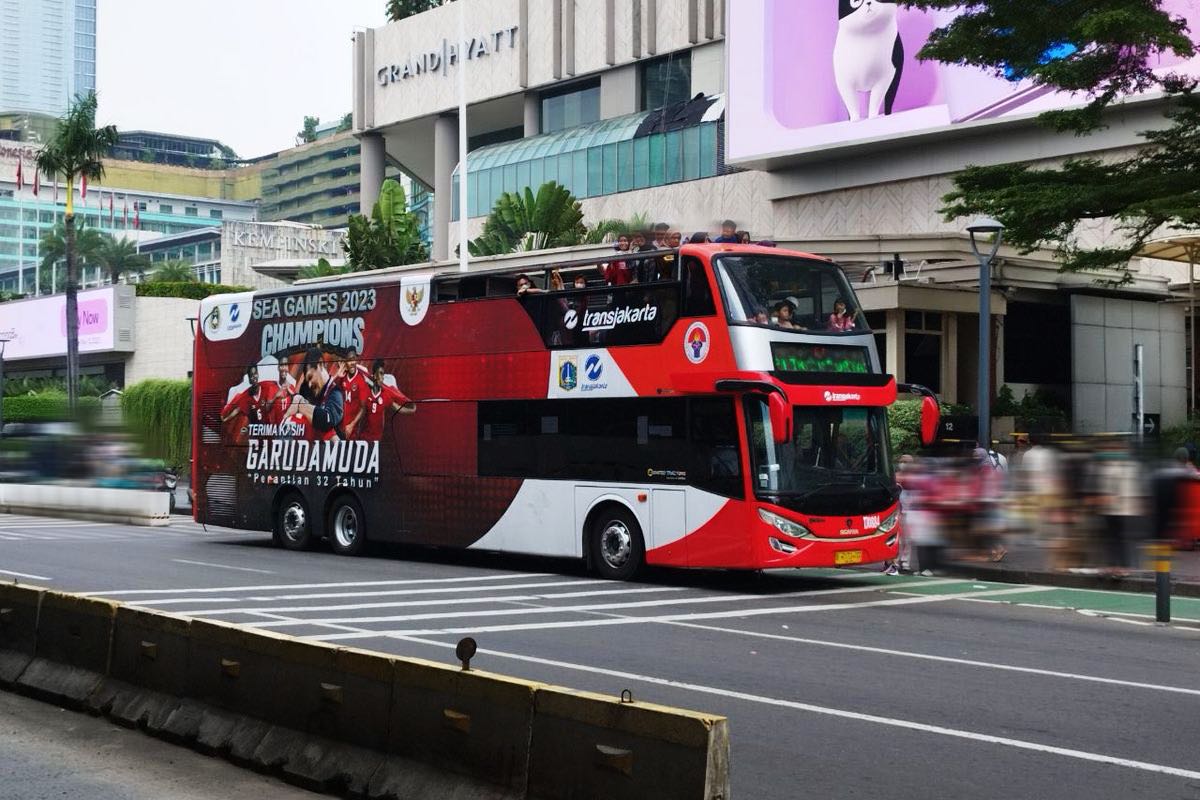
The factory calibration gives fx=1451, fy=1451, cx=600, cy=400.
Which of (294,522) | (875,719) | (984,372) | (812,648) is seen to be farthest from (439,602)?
(984,372)

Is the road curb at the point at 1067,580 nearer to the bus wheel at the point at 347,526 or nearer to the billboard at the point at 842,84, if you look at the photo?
the bus wheel at the point at 347,526

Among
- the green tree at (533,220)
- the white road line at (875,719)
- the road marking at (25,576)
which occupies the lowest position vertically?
the road marking at (25,576)

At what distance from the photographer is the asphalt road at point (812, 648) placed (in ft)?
28.5

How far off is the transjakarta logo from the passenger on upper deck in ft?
7.52

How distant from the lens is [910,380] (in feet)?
123

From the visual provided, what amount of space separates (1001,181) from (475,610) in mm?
11159

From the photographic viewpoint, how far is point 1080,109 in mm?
20984

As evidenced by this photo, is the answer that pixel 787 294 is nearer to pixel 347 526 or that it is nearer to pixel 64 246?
pixel 347 526

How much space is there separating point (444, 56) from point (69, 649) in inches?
2474

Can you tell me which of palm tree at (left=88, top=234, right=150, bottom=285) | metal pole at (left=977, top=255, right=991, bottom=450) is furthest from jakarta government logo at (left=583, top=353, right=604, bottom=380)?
palm tree at (left=88, top=234, right=150, bottom=285)

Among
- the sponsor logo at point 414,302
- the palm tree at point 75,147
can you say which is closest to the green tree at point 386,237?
the palm tree at point 75,147

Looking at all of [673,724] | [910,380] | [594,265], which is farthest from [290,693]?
[910,380]

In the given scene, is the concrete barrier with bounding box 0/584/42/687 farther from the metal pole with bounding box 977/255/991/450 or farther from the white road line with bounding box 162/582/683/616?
the metal pole with bounding box 977/255/991/450

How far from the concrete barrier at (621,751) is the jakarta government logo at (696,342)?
11859 mm
